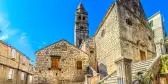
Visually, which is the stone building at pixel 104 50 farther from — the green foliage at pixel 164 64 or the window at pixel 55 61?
the green foliage at pixel 164 64

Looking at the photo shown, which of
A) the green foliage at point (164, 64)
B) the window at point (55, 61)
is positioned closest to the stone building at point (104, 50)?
the window at point (55, 61)

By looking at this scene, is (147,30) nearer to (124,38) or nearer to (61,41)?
(124,38)

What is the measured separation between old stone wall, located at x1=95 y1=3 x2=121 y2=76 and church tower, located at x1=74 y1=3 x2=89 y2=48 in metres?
20.2

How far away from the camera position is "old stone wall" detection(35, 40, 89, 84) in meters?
20.6

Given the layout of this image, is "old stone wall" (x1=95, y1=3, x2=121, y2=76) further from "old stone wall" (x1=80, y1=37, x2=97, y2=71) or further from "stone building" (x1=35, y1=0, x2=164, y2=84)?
"old stone wall" (x1=80, y1=37, x2=97, y2=71)

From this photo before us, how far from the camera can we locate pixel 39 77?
2036cm

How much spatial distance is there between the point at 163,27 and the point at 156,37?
2005 millimetres

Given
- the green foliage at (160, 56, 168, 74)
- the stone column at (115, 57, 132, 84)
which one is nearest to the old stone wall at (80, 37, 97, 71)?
the green foliage at (160, 56, 168, 74)

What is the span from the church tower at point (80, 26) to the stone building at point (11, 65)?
17.4 meters

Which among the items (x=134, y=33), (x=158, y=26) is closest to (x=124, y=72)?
(x=134, y=33)

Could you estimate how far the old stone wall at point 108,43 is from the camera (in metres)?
17.6

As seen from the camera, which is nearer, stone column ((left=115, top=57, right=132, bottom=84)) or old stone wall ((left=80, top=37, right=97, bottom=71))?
stone column ((left=115, top=57, right=132, bottom=84))

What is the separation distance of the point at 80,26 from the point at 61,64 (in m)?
22.9

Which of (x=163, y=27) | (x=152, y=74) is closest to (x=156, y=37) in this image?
(x=163, y=27)
